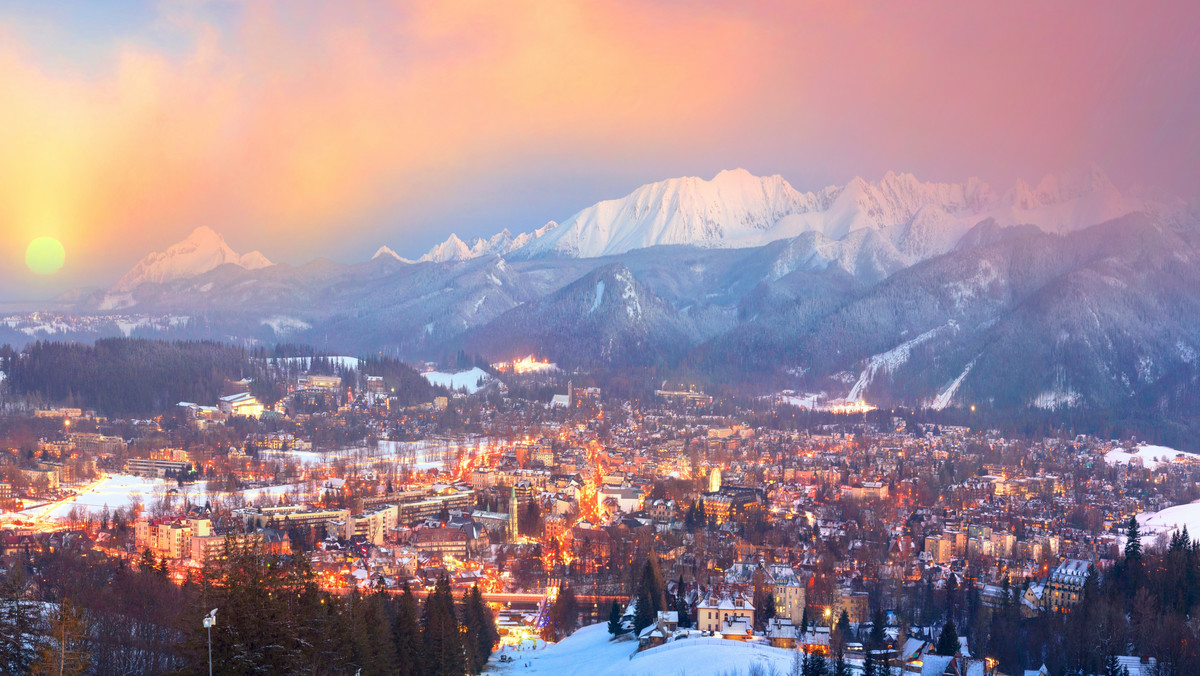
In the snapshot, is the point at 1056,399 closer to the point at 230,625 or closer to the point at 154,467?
the point at 154,467

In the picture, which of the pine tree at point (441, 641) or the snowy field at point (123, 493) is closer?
the pine tree at point (441, 641)

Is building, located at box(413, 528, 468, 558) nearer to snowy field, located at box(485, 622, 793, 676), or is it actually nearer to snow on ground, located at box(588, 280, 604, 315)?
snowy field, located at box(485, 622, 793, 676)

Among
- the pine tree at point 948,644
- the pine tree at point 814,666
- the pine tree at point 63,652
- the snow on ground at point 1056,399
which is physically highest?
the snow on ground at point 1056,399

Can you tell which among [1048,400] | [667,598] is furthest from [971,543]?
[1048,400]

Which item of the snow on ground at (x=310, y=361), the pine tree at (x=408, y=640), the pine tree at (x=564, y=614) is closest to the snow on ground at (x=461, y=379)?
the snow on ground at (x=310, y=361)

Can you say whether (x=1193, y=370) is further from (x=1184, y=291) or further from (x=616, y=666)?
(x=616, y=666)

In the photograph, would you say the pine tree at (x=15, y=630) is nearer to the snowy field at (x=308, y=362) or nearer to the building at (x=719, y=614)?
the building at (x=719, y=614)

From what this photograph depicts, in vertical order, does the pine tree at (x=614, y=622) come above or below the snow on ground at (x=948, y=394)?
below
